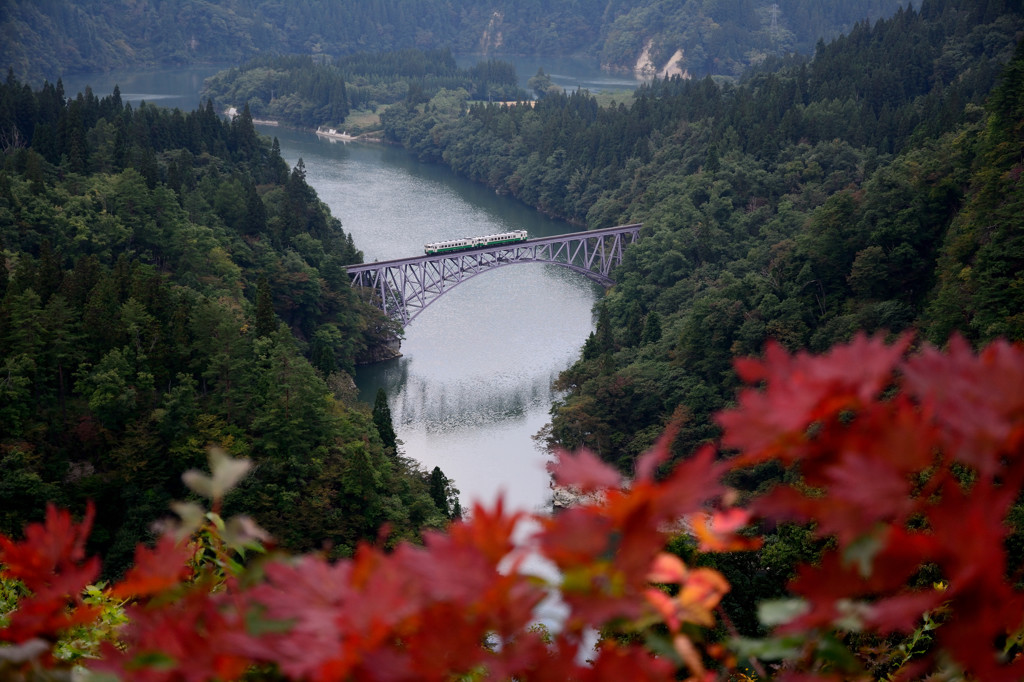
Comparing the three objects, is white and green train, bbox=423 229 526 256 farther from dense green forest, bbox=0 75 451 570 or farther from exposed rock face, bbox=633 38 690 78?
exposed rock face, bbox=633 38 690 78

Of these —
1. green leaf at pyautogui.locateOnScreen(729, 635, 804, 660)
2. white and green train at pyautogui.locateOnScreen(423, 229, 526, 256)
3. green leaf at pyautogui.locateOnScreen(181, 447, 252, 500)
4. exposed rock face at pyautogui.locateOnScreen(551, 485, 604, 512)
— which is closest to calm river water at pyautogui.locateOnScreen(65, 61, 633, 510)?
exposed rock face at pyautogui.locateOnScreen(551, 485, 604, 512)

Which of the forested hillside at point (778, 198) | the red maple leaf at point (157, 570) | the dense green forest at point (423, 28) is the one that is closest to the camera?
the red maple leaf at point (157, 570)

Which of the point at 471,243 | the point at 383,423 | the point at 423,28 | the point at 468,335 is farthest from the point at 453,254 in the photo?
the point at 423,28

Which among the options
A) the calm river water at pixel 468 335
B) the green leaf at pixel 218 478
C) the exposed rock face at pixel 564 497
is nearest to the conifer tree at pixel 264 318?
the calm river water at pixel 468 335

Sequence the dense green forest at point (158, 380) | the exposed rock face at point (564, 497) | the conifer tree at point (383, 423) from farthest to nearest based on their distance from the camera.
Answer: the conifer tree at point (383, 423)
the exposed rock face at point (564, 497)
the dense green forest at point (158, 380)

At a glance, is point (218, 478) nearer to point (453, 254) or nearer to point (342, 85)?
point (453, 254)

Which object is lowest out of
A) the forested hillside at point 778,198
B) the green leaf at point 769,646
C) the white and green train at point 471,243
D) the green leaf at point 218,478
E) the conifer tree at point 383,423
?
the conifer tree at point 383,423

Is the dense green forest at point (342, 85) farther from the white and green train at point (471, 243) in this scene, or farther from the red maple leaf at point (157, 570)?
the red maple leaf at point (157, 570)

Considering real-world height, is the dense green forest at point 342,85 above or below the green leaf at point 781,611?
below
